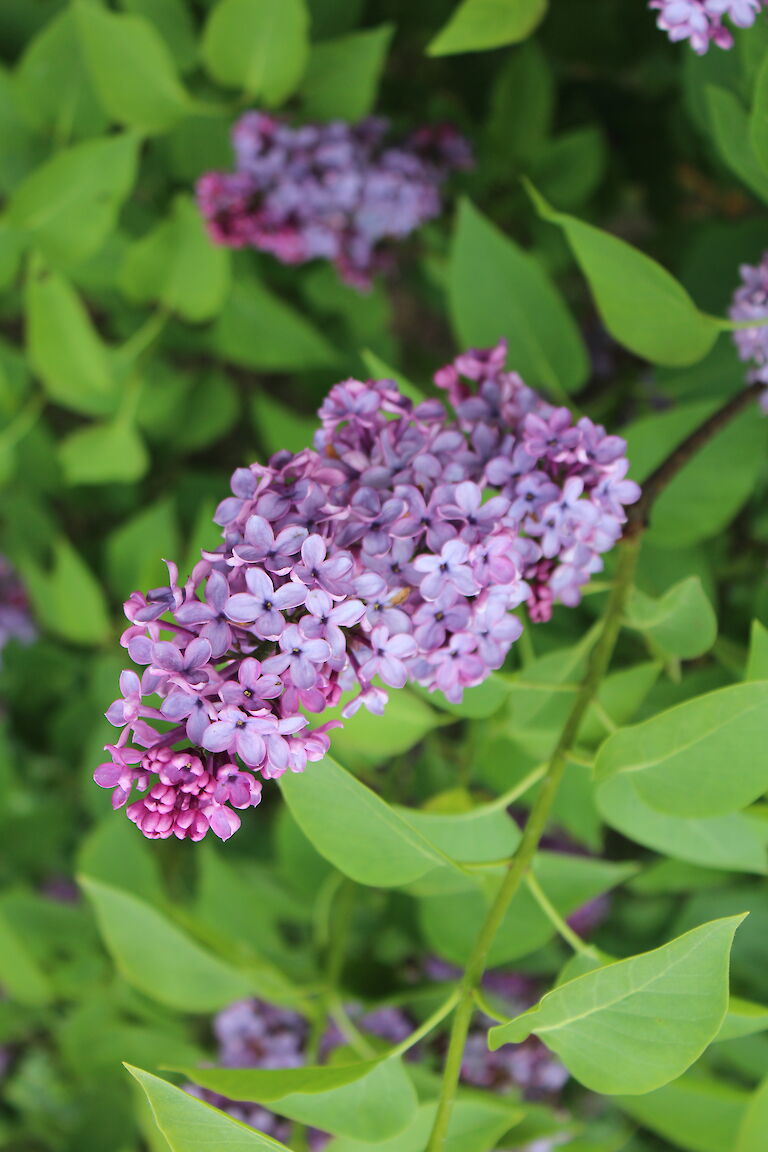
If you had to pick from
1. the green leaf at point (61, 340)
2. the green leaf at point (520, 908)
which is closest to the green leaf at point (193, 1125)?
the green leaf at point (520, 908)

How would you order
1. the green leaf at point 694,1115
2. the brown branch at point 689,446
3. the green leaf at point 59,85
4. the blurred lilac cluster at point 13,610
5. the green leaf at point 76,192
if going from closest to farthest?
the brown branch at point 689,446 < the green leaf at point 694,1115 < the green leaf at point 76,192 < the green leaf at point 59,85 < the blurred lilac cluster at point 13,610

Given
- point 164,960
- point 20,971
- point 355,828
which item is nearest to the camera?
point 355,828

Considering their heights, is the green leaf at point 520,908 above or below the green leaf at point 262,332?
below

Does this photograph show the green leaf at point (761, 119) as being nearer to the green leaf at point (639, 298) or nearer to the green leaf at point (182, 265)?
the green leaf at point (639, 298)

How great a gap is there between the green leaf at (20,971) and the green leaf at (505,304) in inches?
41.8

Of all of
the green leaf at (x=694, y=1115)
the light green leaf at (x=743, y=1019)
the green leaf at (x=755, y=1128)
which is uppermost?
the light green leaf at (x=743, y=1019)

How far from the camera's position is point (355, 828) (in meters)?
Result: 0.82

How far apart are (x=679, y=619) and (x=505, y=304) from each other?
19.0 inches

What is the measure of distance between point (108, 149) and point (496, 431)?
70 centimetres

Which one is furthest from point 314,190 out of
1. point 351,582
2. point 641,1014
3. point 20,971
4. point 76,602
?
point 20,971

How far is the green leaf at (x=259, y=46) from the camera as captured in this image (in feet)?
3.95

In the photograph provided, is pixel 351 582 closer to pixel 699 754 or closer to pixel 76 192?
pixel 699 754

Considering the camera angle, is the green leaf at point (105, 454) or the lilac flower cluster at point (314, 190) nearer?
the lilac flower cluster at point (314, 190)

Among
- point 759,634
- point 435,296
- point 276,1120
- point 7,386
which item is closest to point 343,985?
point 276,1120
